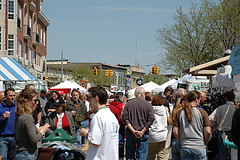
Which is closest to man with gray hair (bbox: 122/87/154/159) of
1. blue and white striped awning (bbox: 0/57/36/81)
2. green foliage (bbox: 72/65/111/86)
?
blue and white striped awning (bbox: 0/57/36/81)

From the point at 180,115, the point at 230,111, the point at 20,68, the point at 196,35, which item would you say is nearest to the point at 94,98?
the point at 180,115

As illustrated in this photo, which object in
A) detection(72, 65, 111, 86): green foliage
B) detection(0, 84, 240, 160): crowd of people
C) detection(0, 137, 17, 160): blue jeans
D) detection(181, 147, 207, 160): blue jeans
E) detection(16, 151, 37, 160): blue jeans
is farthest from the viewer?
detection(72, 65, 111, 86): green foliage

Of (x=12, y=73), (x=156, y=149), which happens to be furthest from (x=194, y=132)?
(x=12, y=73)

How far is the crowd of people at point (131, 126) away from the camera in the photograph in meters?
5.23

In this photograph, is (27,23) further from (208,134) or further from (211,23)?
(208,134)

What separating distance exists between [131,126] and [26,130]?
143 inches

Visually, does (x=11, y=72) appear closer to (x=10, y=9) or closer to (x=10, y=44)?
(x=10, y=44)

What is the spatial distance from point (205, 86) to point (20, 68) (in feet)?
26.5

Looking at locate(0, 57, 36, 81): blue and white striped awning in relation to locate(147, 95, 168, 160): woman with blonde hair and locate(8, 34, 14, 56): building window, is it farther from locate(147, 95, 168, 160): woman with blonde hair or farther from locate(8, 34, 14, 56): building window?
locate(8, 34, 14, 56): building window

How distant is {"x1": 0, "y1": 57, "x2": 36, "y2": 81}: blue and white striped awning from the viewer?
1400 centimetres

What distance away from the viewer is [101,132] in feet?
16.7

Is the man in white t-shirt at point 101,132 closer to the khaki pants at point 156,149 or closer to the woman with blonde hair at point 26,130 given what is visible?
the woman with blonde hair at point 26,130

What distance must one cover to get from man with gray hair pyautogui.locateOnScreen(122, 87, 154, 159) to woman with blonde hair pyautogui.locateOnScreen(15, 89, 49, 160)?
3338 mm

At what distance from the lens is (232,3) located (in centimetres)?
2291
